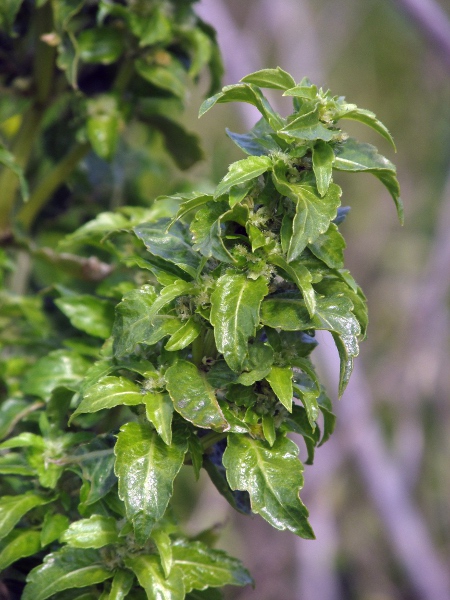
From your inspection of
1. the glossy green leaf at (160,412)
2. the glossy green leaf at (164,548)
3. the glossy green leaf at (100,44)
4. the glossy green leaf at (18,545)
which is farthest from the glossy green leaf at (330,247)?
the glossy green leaf at (100,44)

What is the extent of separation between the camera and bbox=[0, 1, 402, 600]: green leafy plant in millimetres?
706

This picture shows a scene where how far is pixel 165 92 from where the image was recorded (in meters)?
1.23

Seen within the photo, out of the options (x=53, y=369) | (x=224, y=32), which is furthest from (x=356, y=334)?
(x=224, y=32)

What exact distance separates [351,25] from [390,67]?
0.33 metres

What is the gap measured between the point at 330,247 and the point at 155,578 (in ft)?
1.27

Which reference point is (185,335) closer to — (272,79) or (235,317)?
(235,317)

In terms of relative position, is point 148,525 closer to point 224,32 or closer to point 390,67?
point 224,32

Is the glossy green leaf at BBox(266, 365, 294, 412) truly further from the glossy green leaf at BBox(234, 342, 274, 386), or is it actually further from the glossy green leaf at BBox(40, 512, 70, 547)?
the glossy green leaf at BBox(40, 512, 70, 547)

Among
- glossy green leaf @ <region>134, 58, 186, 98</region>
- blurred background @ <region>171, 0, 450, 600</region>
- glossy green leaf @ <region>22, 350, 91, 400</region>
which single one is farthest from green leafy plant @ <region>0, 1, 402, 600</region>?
blurred background @ <region>171, 0, 450, 600</region>

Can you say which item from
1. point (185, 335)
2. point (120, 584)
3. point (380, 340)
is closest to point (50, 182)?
point (185, 335)

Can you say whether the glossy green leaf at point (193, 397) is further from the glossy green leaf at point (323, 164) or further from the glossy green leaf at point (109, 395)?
the glossy green leaf at point (323, 164)

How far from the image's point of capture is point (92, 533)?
2.53 ft

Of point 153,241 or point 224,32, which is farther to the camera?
point 224,32

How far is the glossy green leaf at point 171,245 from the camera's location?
2.57 feet
